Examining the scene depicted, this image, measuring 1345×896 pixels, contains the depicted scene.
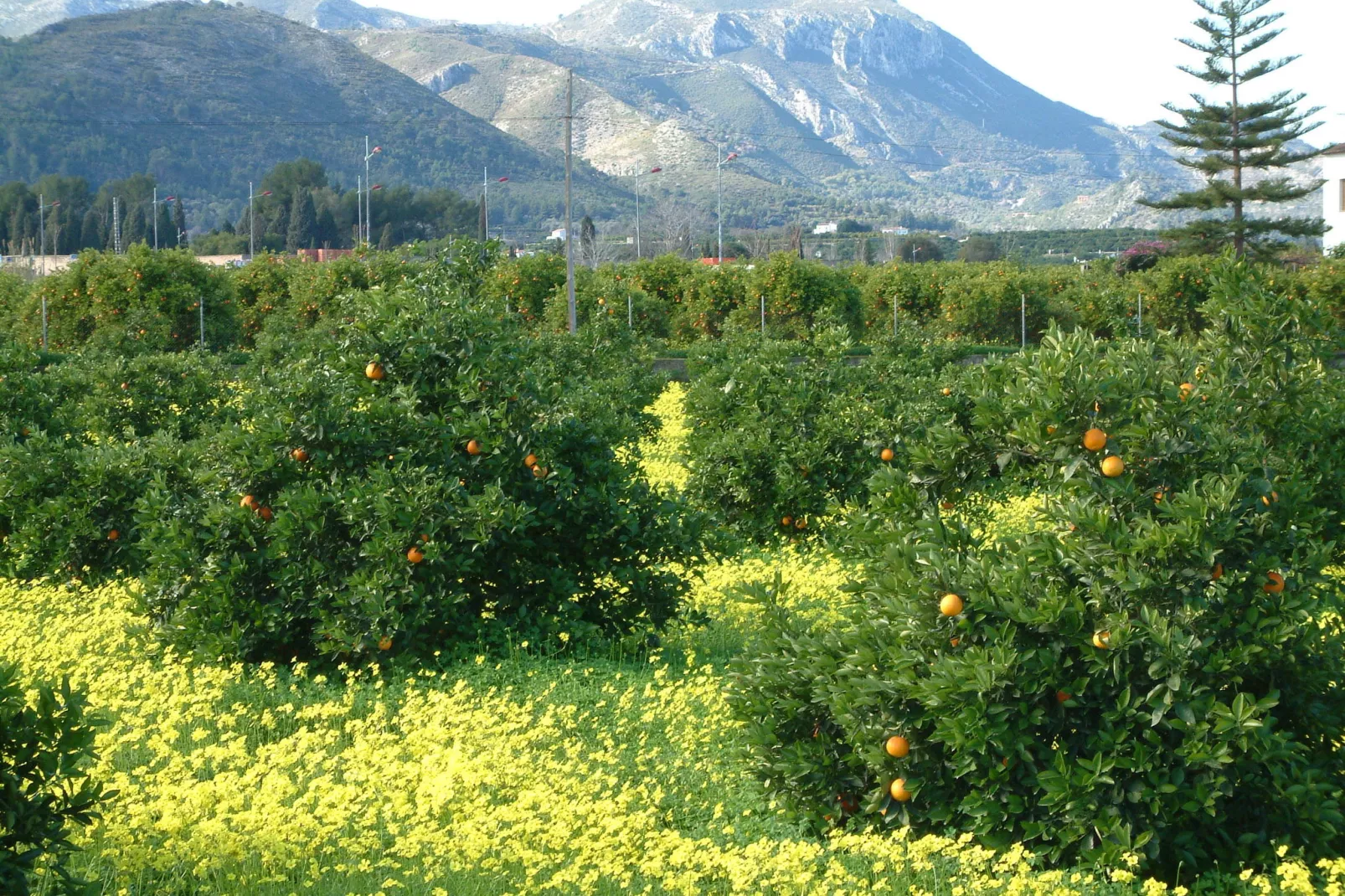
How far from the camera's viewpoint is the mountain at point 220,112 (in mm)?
90062

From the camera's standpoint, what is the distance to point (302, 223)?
2847 inches

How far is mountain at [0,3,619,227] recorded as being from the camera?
90062mm

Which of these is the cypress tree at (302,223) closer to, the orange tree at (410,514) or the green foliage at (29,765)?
the orange tree at (410,514)

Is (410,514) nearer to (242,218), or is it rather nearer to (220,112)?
(242,218)

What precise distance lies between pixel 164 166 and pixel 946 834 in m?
96.4

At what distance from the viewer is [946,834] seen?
4.35 metres

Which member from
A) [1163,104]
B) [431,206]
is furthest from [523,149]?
[1163,104]

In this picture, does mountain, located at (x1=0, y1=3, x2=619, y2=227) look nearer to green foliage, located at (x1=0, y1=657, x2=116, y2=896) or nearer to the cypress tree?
the cypress tree

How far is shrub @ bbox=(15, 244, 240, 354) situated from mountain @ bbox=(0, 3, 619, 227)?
65931mm

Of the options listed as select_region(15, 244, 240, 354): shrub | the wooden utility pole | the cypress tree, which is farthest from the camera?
the cypress tree

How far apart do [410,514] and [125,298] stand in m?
23.9

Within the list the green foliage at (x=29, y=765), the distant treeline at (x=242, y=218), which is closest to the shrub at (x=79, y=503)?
the green foliage at (x=29, y=765)

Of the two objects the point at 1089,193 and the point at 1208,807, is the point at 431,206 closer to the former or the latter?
the point at 1208,807

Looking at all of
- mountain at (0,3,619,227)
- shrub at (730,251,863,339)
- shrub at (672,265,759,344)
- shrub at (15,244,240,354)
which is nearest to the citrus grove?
shrub at (15,244,240,354)
